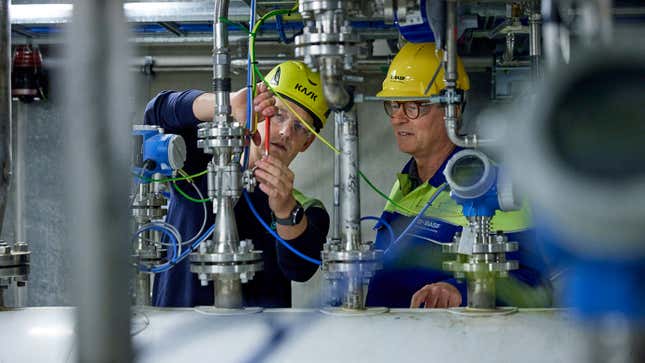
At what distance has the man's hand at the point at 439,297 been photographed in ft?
4.93

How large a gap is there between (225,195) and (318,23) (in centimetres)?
36

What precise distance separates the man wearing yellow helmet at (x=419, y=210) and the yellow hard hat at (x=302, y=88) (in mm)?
196

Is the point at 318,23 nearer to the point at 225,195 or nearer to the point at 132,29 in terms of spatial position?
the point at 225,195

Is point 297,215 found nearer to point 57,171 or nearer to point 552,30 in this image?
point 552,30

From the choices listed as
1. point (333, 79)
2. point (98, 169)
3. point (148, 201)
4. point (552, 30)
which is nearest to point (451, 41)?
point (333, 79)

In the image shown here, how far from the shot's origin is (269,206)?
179 centimetres

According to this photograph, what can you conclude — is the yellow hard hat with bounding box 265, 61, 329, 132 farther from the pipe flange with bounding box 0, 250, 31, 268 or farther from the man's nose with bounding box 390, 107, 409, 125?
the pipe flange with bounding box 0, 250, 31, 268

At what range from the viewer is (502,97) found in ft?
8.60

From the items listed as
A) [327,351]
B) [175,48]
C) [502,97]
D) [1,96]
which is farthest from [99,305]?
[175,48]

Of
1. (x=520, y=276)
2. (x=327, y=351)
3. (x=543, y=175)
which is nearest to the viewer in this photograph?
(x=543, y=175)

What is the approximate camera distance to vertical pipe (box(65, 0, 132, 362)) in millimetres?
322

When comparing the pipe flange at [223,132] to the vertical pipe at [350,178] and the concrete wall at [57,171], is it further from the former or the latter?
the concrete wall at [57,171]

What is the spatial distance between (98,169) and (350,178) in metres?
0.97

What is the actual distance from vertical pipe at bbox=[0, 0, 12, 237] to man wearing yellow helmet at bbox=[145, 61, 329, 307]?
83 centimetres
